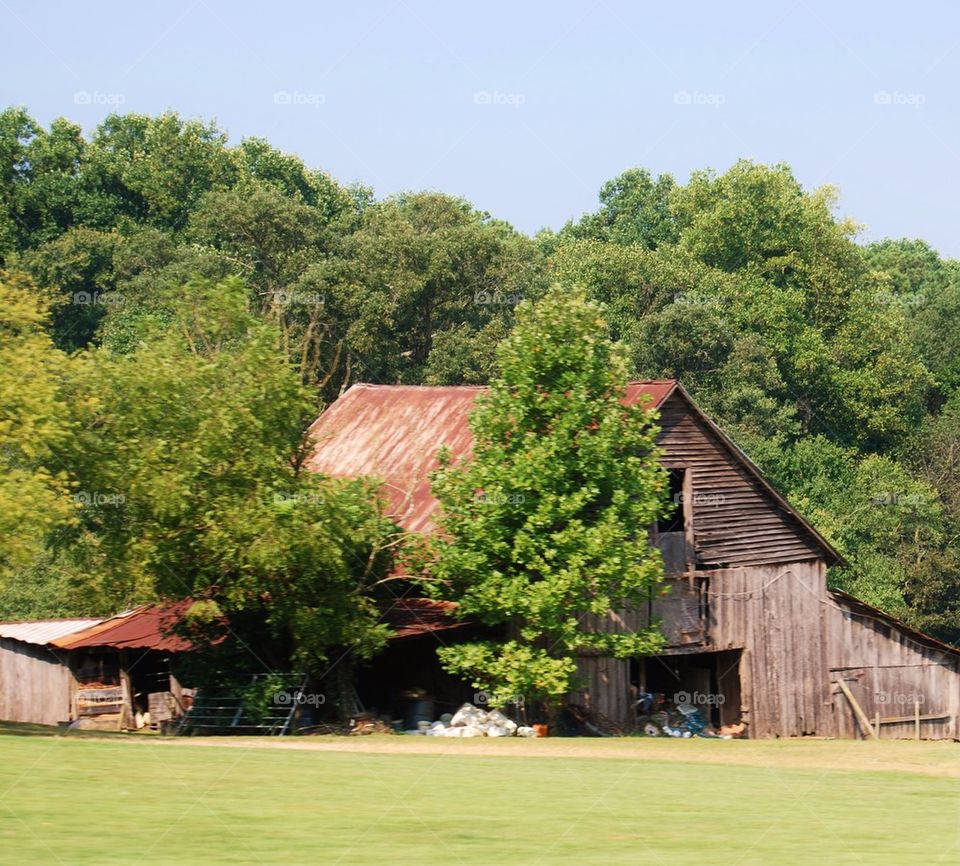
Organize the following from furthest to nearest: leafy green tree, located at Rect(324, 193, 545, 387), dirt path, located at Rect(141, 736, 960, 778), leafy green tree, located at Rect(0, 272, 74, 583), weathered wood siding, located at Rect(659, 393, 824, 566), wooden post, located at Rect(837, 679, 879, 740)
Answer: leafy green tree, located at Rect(324, 193, 545, 387), wooden post, located at Rect(837, 679, 879, 740), weathered wood siding, located at Rect(659, 393, 824, 566), leafy green tree, located at Rect(0, 272, 74, 583), dirt path, located at Rect(141, 736, 960, 778)

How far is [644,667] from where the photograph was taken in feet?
120

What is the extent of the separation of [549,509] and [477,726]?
4445 millimetres

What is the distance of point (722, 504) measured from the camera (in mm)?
37688

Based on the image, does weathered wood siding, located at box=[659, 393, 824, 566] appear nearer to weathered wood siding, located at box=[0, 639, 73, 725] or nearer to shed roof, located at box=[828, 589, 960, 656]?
shed roof, located at box=[828, 589, 960, 656]

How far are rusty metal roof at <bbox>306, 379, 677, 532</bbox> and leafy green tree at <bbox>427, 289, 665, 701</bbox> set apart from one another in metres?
3.50

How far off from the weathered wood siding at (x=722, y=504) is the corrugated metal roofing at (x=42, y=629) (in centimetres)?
1451

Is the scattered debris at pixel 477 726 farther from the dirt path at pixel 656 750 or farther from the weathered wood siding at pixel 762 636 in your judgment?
the weathered wood siding at pixel 762 636

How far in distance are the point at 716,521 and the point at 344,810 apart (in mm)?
23294

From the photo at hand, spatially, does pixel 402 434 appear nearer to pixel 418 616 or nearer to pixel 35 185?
pixel 418 616

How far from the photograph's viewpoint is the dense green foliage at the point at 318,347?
28938mm

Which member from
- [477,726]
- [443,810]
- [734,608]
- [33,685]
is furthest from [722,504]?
[443,810]

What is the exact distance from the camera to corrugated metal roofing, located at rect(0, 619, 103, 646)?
37.8 m

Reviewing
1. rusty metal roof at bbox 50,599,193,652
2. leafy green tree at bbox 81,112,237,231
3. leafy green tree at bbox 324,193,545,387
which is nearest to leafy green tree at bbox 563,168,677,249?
leafy green tree at bbox 81,112,237,231

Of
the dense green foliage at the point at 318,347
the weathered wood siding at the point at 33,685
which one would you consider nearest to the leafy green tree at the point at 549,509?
the dense green foliage at the point at 318,347
